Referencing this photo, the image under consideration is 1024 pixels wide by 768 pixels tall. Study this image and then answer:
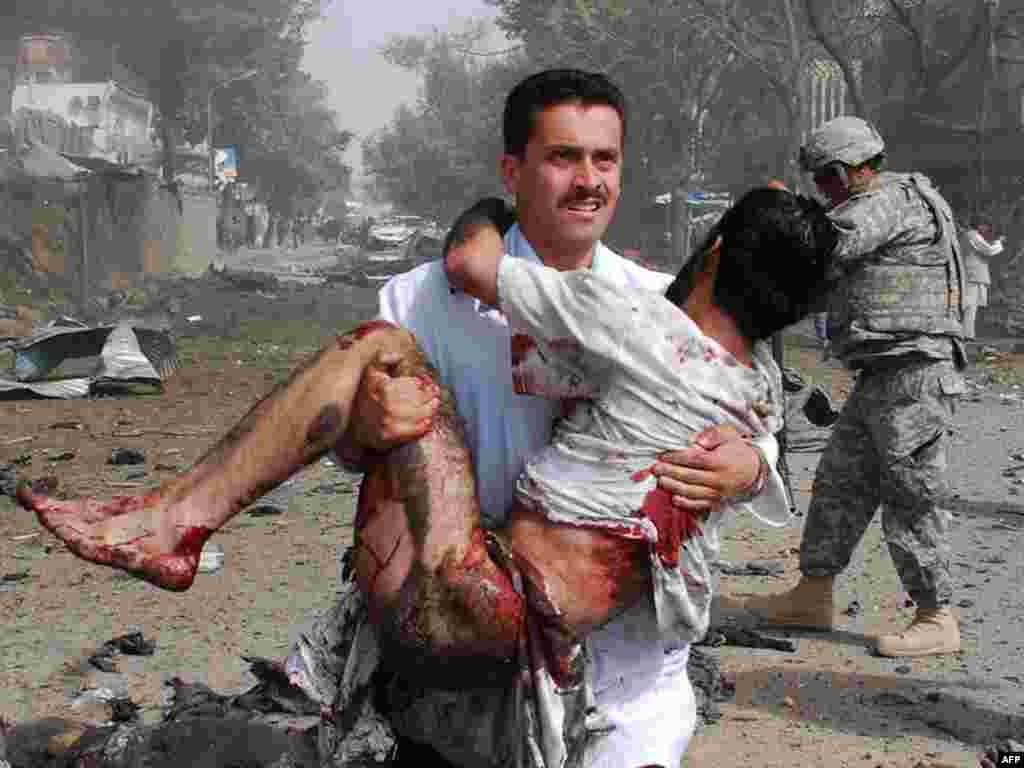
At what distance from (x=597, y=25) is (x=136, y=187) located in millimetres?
12435

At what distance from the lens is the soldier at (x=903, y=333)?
5266 mm

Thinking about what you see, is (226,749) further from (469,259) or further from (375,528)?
(469,259)

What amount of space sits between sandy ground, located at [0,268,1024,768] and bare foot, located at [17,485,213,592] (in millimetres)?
2498

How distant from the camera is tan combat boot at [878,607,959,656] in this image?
5.30 m

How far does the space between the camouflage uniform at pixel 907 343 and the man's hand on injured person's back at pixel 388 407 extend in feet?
11.2

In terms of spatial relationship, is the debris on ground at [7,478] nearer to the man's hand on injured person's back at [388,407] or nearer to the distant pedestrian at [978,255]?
the man's hand on injured person's back at [388,407]

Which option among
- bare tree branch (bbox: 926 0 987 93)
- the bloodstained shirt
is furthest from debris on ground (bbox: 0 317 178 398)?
bare tree branch (bbox: 926 0 987 93)

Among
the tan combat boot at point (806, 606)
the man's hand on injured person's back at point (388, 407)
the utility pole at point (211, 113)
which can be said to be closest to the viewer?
the man's hand on injured person's back at point (388, 407)

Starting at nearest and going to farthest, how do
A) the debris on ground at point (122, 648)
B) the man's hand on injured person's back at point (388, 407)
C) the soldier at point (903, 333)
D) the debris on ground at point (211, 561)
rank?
the man's hand on injured person's back at point (388, 407) < the debris on ground at point (122, 648) < the soldier at point (903, 333) < the debris on ground at point (211, 561)

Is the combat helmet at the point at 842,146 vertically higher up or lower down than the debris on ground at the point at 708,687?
higher up

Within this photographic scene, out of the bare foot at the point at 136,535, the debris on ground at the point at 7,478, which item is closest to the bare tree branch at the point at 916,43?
the debris on ground at the point at 7,478

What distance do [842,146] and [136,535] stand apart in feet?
12.6

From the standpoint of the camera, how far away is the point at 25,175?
25094 millimetres

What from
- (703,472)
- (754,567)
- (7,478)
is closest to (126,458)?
(7,478)
